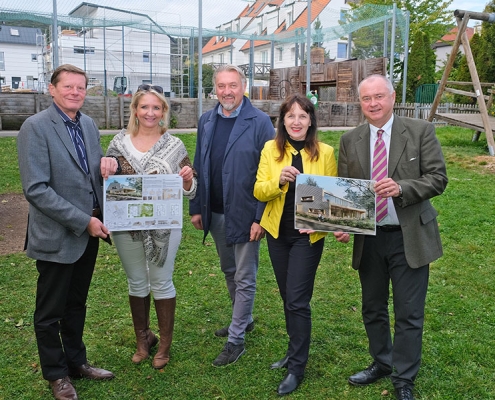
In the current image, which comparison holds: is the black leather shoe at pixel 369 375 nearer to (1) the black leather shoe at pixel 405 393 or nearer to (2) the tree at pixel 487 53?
(1) the black leather shoe at pixel 405 393

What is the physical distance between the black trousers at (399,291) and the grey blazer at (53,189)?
6.26 ft

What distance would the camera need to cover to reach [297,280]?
360 cm

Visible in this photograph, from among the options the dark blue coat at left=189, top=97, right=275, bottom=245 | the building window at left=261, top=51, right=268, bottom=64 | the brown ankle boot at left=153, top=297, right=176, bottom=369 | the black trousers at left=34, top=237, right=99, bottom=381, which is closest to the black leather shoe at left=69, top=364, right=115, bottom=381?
the black trousers at left=34, top=237, right=99, bottom=381

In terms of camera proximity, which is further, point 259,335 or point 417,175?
point 259,335

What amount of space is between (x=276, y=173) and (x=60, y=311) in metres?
1.72

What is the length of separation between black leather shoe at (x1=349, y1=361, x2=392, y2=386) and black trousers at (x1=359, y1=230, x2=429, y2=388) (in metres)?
0.27

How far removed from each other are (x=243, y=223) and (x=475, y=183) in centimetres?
804

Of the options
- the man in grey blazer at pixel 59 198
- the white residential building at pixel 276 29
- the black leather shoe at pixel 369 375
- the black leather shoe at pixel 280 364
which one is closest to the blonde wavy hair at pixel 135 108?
the man in grey blazer at pixel 59 198

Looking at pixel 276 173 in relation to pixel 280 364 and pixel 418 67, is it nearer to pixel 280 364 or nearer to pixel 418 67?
pixel 280 364

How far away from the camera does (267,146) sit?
372 cm

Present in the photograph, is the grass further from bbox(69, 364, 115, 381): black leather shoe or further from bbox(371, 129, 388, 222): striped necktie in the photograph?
bbox(371, 129, 388, 222): striped necktie

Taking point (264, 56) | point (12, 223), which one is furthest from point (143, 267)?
point (264, 56)

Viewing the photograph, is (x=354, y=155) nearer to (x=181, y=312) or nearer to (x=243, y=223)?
(x=243, y=223)

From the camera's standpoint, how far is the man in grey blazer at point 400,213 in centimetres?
322
